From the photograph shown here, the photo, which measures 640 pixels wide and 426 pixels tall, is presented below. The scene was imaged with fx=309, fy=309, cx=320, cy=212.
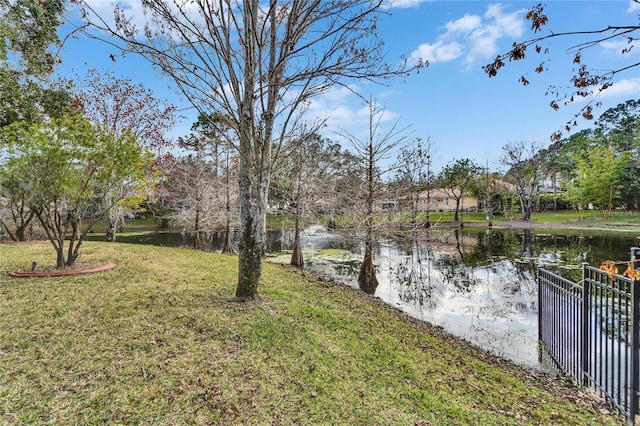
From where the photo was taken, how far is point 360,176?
38.1 feet

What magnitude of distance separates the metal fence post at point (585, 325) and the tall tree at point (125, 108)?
13.9 m

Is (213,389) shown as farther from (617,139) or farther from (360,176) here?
(617,139)

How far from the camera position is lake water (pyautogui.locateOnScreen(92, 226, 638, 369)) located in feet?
21.7

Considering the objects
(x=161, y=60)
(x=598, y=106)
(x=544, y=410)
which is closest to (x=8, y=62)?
(x=161, y=60)

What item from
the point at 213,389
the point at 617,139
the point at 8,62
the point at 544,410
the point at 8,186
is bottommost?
the point at 544,410

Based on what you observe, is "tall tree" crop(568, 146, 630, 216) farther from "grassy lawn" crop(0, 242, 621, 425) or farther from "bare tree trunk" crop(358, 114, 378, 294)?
"grassy lawn" crop(0, 242, 621, 425)

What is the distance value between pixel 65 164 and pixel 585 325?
9236 mm

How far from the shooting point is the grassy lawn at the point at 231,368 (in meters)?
2.59

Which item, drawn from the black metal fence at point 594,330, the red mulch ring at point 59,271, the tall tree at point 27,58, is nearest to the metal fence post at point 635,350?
the black metal fence at point 594,330

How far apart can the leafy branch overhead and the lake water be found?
13.9 ft

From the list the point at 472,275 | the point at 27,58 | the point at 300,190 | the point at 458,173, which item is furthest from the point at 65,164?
the point at 458,173

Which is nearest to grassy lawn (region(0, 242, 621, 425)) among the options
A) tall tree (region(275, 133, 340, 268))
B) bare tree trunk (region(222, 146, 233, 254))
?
tall tree (region(275, 133, 340, 268))

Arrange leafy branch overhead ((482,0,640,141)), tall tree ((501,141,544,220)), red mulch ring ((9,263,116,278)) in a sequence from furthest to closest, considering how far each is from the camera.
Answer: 1. tall tree ((501,141,544,220))
2. red mulch ring ((9,263,116,278))
3. leafy branch overhead ((482,0,640,141))

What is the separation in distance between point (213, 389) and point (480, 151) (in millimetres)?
41470
